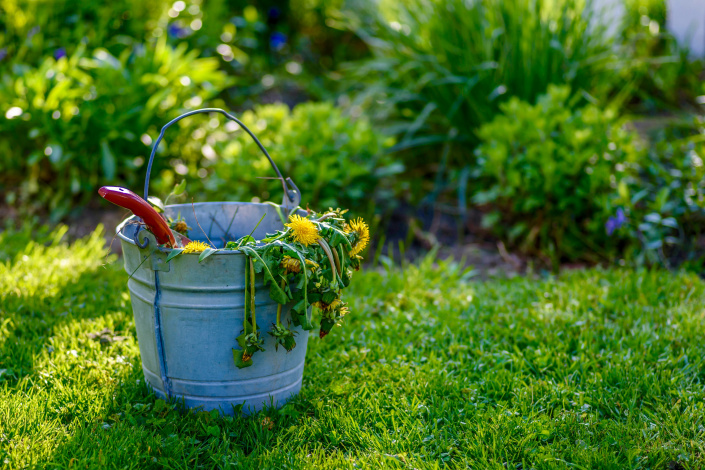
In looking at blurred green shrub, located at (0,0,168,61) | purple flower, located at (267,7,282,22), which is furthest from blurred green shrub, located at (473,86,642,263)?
purple flower, located at (267,7,282,22)

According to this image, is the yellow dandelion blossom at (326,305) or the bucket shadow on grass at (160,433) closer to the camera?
the bucket shadow on grass at (160,433)

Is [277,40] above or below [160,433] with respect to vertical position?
above

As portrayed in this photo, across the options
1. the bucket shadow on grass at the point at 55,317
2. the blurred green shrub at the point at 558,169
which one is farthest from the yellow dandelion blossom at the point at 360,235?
the blurred green shrub at the point at 558,169

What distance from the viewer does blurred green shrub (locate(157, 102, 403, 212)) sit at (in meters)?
3.09

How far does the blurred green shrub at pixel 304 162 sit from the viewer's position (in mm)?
3092

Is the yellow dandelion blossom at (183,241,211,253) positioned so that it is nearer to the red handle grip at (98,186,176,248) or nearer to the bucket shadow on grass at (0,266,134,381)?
the red handle grip at (98,186,176,248)

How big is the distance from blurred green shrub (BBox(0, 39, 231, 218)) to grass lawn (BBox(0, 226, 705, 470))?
2.97 ft

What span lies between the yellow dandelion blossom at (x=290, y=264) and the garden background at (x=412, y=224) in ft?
1.52

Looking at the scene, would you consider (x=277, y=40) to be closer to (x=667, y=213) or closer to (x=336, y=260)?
(x=667, y=213)

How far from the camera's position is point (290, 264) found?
4.96 ft

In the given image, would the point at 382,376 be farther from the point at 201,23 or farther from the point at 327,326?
the point at 201,23

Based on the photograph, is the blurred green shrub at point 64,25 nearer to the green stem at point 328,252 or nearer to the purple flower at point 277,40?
the purple flower at point 277,40

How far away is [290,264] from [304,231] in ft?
0.32

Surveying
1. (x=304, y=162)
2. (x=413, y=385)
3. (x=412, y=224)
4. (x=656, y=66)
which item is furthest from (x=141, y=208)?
(x=656, y=66)
